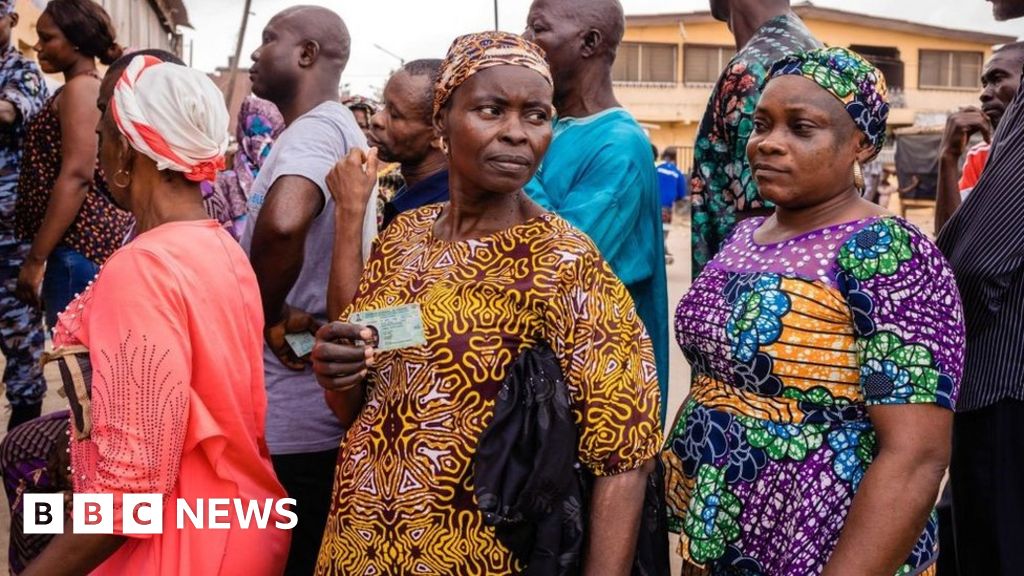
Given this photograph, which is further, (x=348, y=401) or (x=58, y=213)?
(x=58, y=213)

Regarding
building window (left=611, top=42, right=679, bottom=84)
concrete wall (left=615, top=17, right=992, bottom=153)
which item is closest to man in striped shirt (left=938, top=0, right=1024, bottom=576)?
concrete wall (left=615, top=17, right=992, bottom=153)

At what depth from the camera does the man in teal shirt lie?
8.96 ft

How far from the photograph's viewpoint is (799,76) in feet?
6.45

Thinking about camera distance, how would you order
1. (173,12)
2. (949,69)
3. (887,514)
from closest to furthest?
(887,514) < (173,12) < (949,69)

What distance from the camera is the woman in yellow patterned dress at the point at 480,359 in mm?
1771

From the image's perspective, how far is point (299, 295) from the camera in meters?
2.91

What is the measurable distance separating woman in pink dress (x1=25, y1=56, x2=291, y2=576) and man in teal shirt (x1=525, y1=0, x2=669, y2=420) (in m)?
1.04

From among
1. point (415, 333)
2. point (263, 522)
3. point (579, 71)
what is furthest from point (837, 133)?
point (263, 522)

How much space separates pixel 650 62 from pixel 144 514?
1448 inches

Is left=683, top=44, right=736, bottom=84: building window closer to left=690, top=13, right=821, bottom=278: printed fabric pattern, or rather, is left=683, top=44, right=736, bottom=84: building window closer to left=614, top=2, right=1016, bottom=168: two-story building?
left=614, top=2, right=1016, bottom=168: two-story building

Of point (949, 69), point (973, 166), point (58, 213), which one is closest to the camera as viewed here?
point (58, 213)

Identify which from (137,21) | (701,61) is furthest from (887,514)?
(701,61)

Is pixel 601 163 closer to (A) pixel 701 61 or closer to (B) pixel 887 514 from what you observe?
(B) pixel 887 514

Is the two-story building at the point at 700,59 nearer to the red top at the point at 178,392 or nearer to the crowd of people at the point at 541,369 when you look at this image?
the crowd of people at the point at 541,369
